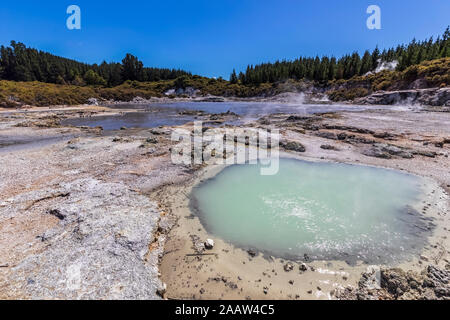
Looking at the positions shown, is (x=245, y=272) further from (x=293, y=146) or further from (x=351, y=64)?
(x=351, y=64)

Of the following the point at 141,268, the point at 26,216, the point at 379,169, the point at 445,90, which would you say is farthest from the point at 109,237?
the point at 445,90

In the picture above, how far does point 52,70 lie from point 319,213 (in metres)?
124

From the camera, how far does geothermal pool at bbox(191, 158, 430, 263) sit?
602 cm

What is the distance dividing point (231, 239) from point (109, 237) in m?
3.67

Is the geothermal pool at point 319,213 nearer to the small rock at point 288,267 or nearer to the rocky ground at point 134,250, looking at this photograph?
the small rock at point 288,267

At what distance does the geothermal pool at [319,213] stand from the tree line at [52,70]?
11226 centimetres

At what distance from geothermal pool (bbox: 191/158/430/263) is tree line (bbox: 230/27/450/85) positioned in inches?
3514

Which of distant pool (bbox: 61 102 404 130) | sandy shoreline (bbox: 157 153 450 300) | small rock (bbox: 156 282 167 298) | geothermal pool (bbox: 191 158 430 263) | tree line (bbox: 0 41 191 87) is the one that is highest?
tree line (bbox: 0 41 191 87)

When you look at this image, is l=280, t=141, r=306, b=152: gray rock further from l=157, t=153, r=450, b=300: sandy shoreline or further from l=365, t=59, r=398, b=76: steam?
l=365, t=59, r=398, b=76: steam

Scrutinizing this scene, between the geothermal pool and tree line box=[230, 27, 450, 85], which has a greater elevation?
tree line box=[230, 27, 450, 85]

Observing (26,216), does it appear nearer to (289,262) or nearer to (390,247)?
(289,262)

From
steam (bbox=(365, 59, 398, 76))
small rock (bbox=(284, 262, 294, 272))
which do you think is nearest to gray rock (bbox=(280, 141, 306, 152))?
small rock (bbox=(284, 262, 294, 272))
